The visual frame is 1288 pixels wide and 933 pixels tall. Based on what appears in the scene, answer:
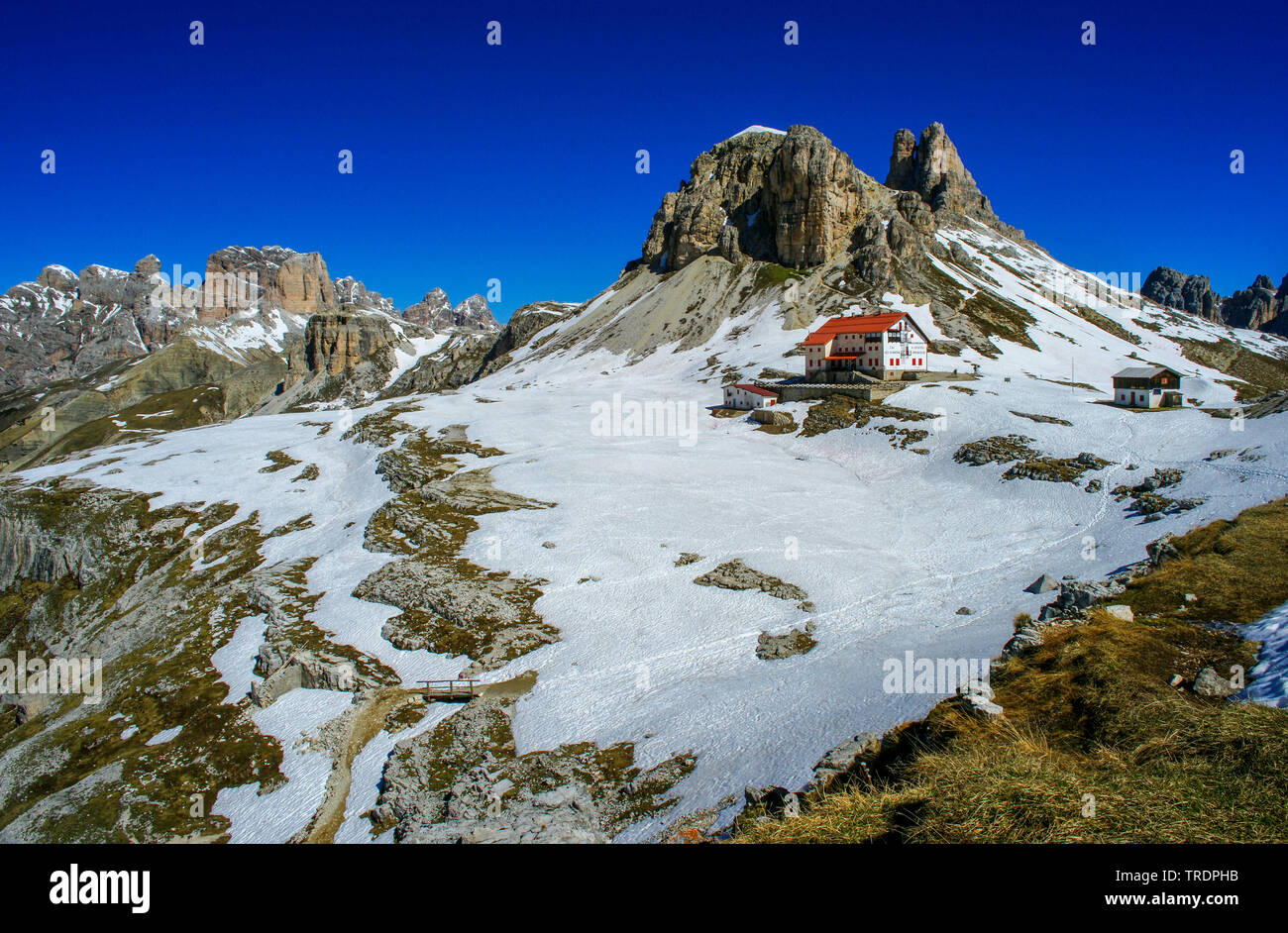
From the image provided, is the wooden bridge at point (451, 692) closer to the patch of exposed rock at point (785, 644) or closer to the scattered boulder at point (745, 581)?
the patch of exposed rock at point (785, 644)

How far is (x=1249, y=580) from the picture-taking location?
20156mm

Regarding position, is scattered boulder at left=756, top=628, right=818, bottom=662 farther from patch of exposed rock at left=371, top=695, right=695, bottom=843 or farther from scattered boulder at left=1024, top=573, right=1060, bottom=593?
scattered boulder at left=1024, top=573, right=1060, bottom=593

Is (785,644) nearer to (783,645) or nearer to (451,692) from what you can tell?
(783,645)

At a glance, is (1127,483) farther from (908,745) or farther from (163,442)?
(163,442)

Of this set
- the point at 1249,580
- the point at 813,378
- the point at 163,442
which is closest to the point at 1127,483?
the point at 1249,580

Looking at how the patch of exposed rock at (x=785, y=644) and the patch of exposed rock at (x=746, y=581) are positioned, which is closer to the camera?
the patch of exposed rock at (x=785, y=644)

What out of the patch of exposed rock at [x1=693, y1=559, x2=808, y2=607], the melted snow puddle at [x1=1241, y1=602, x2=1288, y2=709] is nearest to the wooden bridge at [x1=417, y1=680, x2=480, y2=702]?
the patch of exposed rock at [x1=693, y1=559, x2=808, y2=607]

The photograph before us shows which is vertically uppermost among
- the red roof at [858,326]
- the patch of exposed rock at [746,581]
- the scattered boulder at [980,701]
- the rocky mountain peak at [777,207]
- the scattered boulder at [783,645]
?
the rocky mountain peak at [777,207]

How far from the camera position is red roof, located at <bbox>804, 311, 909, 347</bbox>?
271 feet

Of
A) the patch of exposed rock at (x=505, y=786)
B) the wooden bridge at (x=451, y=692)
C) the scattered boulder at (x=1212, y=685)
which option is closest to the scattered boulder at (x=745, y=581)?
the wooden bridge at (x=451, y=692)

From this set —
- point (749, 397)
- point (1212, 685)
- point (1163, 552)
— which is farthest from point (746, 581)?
point (749, 397)

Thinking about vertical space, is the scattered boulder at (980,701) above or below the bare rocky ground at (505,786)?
above

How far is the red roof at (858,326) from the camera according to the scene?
271 feet
